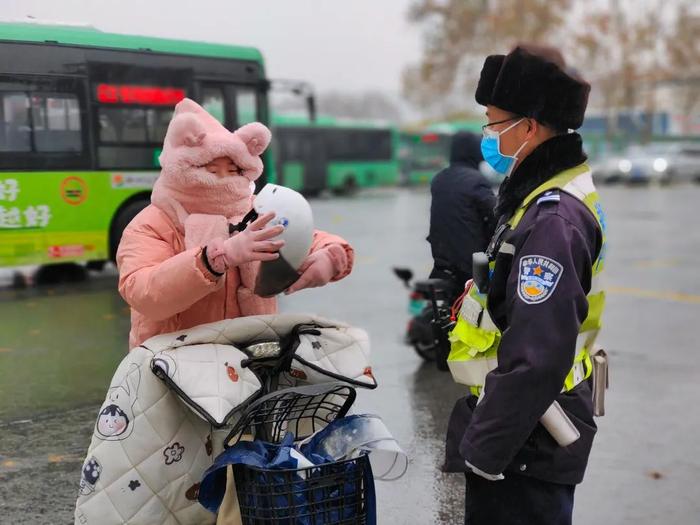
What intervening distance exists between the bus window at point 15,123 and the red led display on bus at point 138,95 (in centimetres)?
157

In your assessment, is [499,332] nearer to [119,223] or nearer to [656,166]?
[119,223]

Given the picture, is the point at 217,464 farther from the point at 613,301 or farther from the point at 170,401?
the point at 613,301

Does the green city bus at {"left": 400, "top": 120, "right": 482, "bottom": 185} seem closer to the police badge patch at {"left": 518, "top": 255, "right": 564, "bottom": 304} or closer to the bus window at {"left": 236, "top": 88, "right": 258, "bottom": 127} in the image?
the bus window at {"left": 236, "top": 88, "right": 258, "bottom": 127}

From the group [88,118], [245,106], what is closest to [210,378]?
[88,118]

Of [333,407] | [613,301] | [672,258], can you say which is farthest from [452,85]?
[333,407]

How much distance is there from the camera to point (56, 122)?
10.0m

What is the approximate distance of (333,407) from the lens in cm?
299

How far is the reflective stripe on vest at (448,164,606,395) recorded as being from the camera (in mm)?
2443

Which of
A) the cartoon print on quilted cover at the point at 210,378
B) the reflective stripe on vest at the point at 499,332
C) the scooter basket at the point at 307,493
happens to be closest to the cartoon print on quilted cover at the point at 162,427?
the cartoon print on quilted cover at the point at 210,378

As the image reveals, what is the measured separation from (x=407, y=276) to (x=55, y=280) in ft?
16.9

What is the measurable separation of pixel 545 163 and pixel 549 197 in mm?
165

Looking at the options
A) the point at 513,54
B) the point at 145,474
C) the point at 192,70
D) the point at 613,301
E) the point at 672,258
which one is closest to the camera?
the point at 513,54

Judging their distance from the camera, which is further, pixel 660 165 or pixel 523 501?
pixel 660 165

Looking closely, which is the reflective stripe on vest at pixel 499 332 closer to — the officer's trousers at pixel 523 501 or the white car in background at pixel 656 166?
the officer's trousers at pixel 523 501
